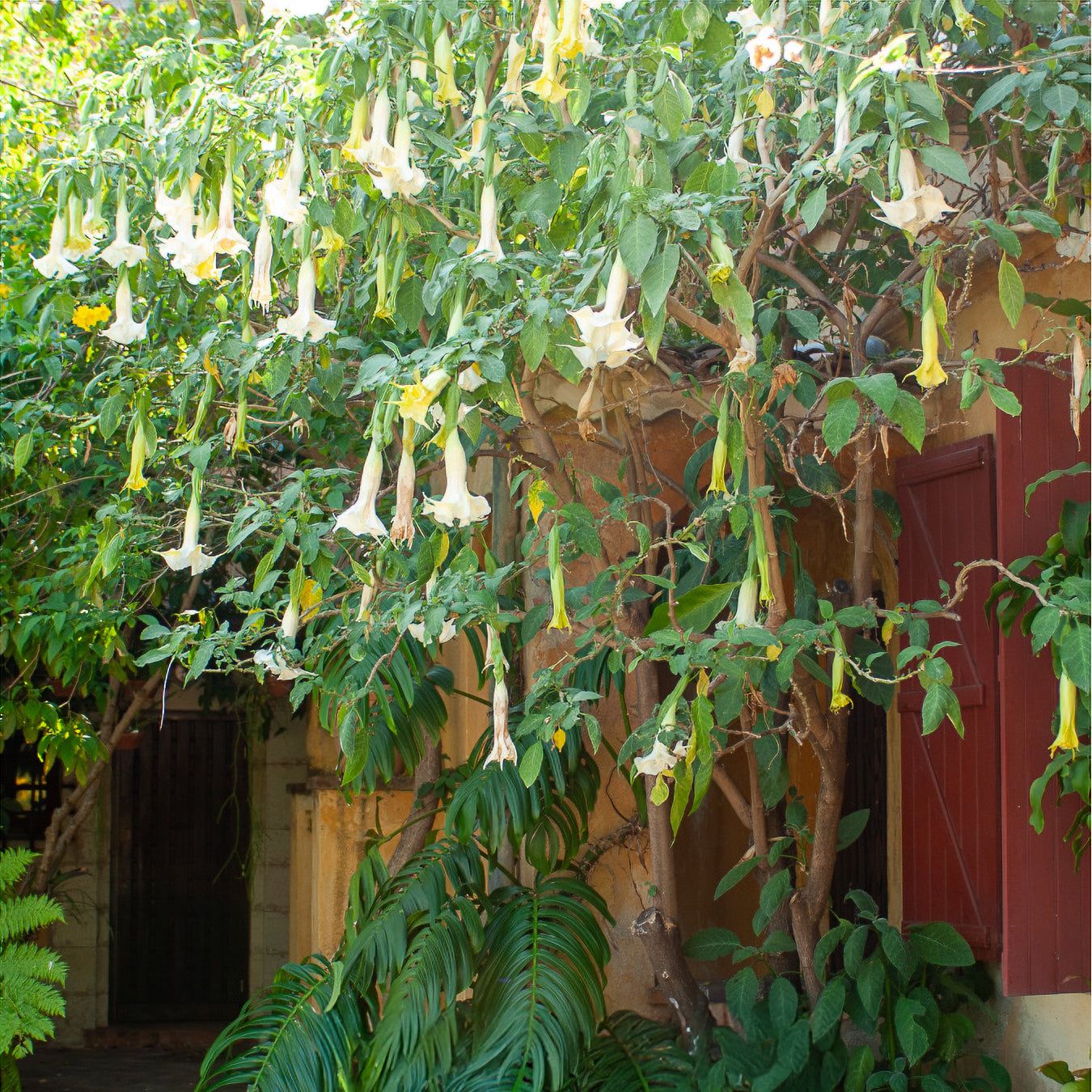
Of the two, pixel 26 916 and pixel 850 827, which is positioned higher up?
pixel 850 827

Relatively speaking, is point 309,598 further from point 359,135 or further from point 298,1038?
point 298,1038

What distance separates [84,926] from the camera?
26.5 ft

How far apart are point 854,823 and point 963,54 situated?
2.42m

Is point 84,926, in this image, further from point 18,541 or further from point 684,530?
point 684,530

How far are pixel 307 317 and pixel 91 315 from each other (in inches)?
73.8

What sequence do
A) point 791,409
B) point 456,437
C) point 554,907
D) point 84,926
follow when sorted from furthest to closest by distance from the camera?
1. point 84,926
2. point 791,409
3. point 554,907
4. point 456,437

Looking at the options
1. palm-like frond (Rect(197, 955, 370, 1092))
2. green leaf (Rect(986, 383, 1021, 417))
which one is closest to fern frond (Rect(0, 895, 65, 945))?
palm-like frond (Rect(197, 955, 370, 1092))

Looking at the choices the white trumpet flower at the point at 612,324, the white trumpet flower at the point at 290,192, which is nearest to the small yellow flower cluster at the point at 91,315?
the white trumpet flower at the point at 290,192

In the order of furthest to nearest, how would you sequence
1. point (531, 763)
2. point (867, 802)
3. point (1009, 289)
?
point (867, 802) < point (531, 763) < point (1009, 289)

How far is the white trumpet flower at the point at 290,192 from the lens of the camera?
2979 mm

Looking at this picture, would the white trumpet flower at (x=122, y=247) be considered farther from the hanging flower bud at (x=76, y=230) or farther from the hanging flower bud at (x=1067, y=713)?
the hanging flower bud at (x=1067, y=713)

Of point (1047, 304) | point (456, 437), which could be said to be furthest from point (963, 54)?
point (456, 437)

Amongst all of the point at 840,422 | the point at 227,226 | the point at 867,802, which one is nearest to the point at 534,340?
the point at 840,422

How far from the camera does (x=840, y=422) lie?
266 cm
